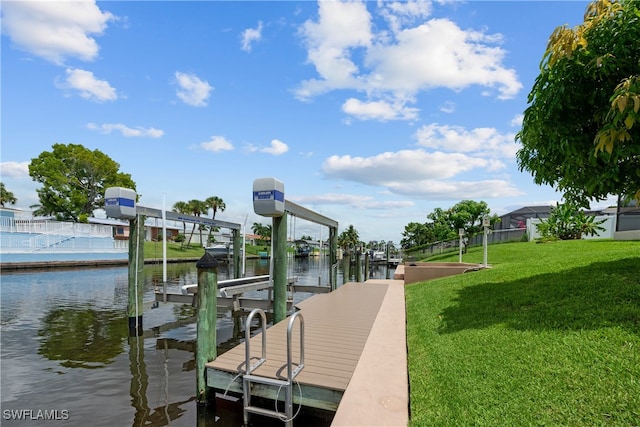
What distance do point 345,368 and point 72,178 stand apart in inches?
1918

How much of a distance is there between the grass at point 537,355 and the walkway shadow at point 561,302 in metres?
0.01

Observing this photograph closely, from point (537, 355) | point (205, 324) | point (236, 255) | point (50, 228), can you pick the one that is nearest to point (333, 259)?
point (236, 255)

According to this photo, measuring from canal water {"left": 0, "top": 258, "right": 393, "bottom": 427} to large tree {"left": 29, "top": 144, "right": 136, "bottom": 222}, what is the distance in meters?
34.0

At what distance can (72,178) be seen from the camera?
140 feet

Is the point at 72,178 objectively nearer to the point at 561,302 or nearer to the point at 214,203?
the point at 214,203

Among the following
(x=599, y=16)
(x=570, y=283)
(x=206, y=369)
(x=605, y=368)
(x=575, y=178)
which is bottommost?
(x=206, y=369)

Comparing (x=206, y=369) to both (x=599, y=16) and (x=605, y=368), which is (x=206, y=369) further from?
(x=599, y=16)

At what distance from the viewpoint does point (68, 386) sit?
627cm

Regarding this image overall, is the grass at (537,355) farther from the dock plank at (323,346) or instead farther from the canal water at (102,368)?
the canal water at (102,368)

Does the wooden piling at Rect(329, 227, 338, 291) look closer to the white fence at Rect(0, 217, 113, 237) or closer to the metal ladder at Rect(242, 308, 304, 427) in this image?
the metal ladder at Rect(242, 308, 304, 427)

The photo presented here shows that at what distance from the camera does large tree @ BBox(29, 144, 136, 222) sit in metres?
41.5

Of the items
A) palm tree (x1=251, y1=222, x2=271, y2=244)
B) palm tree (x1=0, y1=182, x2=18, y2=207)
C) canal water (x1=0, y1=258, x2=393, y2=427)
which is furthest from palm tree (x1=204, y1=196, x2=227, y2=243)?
canal water (x1=0, y1=258, x2=393, y2=427)

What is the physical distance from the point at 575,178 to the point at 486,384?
149 inches

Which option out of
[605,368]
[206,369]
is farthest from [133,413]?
[605,368]
